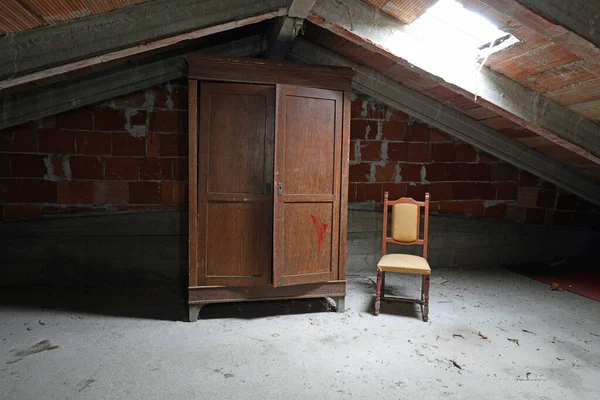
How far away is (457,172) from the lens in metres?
4.43

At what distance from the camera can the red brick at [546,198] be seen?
462 cm

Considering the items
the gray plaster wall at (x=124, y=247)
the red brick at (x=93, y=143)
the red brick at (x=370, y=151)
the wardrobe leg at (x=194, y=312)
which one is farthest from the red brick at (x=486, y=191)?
the red brick at (x=93, y=143)

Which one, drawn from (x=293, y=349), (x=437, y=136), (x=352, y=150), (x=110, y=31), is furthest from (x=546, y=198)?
(x=110, y=31)

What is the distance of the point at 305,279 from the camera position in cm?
303

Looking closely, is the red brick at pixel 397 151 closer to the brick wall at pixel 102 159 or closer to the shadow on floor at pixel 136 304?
the shadow on floor at pixel 136 304

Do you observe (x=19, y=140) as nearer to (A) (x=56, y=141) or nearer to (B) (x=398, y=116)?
(A) (x=56, y=141)

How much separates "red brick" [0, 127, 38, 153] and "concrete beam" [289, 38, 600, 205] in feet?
8.30

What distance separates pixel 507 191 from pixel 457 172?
2.27 ft

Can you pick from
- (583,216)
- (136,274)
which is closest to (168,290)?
(136,274)

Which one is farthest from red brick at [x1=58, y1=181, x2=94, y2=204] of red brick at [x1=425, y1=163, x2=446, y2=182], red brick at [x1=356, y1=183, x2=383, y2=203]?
red brick at [x1=425, y1=163, x2=446, y2=182]

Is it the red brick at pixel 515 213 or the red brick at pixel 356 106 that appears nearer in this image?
the red brick at pixel 356 106

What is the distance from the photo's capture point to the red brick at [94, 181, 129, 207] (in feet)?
12.1

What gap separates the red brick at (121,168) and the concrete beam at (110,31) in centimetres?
159

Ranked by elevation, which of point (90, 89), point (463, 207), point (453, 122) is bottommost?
point (463, 207)
